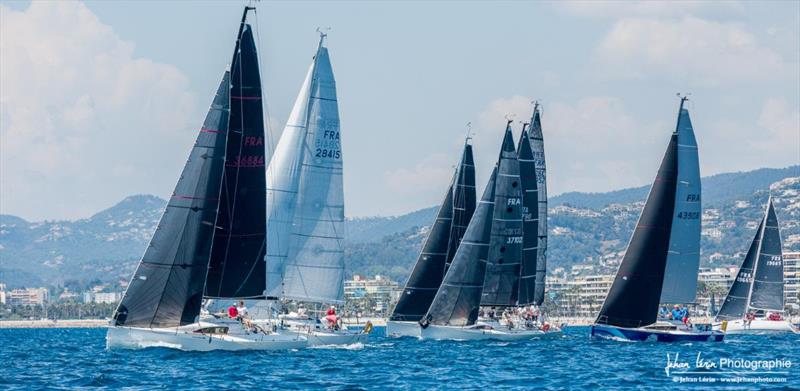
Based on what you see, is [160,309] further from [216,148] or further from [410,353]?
[410,353]

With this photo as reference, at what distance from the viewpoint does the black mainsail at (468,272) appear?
69.9m

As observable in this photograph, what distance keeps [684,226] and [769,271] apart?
90.1 ft

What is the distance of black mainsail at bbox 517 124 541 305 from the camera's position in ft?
247

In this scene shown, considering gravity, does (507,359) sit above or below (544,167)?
below

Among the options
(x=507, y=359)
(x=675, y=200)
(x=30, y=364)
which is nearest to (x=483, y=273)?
(x=675, y=200)

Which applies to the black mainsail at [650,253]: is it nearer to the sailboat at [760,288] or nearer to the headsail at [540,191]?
the headsail at [540,191]

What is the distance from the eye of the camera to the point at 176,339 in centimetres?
5097

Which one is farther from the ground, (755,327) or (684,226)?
(684,226)

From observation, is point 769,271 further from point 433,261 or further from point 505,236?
point 505,236

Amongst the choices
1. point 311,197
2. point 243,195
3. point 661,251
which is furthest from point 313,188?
point 661,251

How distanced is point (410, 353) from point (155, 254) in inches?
539

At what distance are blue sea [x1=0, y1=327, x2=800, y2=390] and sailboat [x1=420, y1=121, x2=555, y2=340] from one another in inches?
285

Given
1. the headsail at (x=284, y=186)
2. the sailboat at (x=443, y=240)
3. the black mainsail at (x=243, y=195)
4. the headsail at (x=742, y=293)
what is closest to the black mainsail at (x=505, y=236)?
the sailboat at (x=443, y=240)

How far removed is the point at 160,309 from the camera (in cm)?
5100
